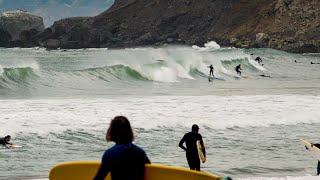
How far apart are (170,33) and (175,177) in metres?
168

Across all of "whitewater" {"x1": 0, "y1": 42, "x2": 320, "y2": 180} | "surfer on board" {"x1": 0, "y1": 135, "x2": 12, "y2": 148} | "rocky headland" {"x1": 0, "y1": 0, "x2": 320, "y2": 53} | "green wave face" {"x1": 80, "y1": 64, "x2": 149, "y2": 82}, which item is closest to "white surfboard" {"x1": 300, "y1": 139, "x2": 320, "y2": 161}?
"whitewater" {"x1": 0, "y1": 42, "x2": 320, "y2": 180}

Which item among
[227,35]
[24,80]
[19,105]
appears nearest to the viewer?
[19,105]

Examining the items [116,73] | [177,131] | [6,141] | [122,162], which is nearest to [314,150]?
[177,131]

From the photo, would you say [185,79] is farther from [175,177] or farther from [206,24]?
[206,24]

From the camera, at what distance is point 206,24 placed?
17150 centimetres

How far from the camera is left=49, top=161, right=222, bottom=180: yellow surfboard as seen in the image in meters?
5.89

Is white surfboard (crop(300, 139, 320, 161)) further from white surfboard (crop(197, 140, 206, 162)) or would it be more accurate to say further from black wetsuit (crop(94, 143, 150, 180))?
black wetsuit (crop(94, 143, 150, 180))

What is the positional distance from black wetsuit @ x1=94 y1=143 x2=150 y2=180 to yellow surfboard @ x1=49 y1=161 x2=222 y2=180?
0.27 meters

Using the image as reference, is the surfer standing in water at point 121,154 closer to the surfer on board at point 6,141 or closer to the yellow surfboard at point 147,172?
the yellow surfboard at point 147,172

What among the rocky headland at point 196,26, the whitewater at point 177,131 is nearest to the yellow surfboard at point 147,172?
the whitewater at point 177,131

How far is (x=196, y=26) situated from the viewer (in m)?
173

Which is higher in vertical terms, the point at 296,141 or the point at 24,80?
the point at 24,80

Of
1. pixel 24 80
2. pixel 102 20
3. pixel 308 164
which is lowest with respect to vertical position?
pixel 308 164

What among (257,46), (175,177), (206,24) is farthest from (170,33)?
(175,177)
